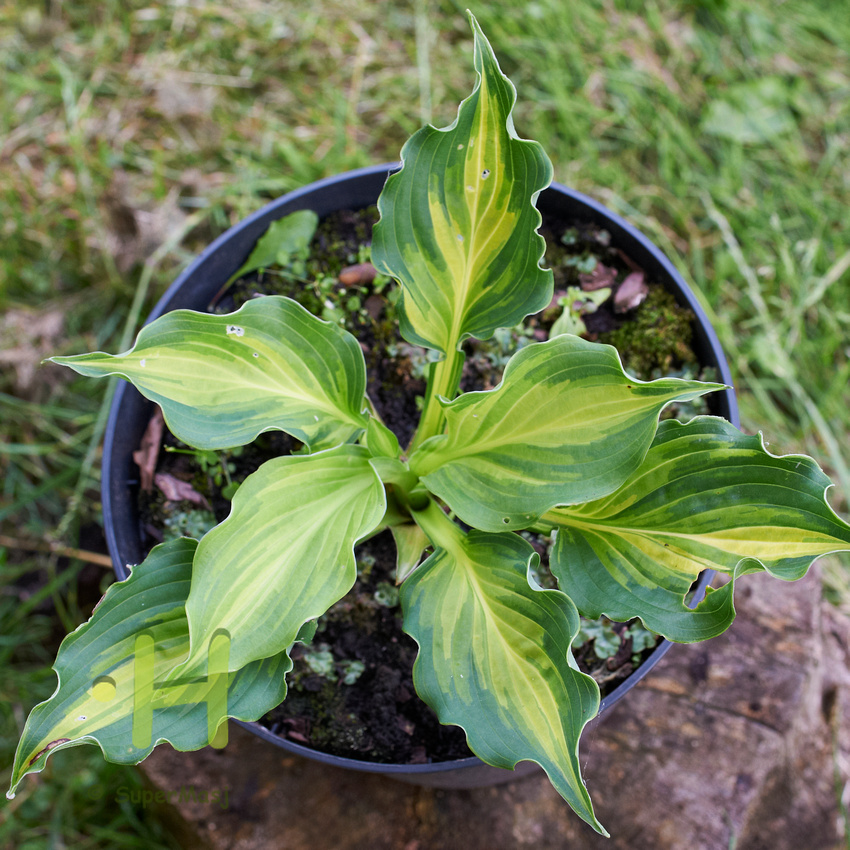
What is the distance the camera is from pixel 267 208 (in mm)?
1248

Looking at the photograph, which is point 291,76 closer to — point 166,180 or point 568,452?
point 166,180

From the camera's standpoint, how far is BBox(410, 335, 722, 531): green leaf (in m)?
0.73

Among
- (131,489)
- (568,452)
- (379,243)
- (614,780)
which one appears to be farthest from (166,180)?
(614,780)

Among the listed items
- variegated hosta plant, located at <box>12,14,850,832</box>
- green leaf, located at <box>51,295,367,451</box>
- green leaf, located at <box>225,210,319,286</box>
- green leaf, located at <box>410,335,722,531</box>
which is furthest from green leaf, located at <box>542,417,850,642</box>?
green leaf, located at <box>225,210,319,286</box>

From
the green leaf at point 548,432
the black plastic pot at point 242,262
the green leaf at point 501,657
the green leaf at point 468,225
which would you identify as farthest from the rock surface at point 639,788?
the green leaf at point 468,225

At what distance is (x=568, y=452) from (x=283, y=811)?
951mm

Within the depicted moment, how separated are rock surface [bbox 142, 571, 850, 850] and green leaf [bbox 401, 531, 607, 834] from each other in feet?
1.66

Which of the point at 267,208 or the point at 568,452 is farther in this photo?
the point at 267,208

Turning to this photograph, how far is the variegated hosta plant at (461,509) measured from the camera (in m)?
0.77

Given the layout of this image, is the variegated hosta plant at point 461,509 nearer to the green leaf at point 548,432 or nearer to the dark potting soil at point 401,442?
the green leaf at point 548,432

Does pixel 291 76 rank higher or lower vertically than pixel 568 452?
lower

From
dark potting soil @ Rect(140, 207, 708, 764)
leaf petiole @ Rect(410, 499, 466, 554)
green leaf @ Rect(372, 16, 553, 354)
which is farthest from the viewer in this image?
dark potting soil @ Rect(140, 207, 708, 764)

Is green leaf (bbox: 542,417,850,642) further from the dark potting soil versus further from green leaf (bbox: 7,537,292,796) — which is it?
green leaf (bbox: 7,537,292,796)

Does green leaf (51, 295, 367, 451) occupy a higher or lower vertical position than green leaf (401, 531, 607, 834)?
higher
